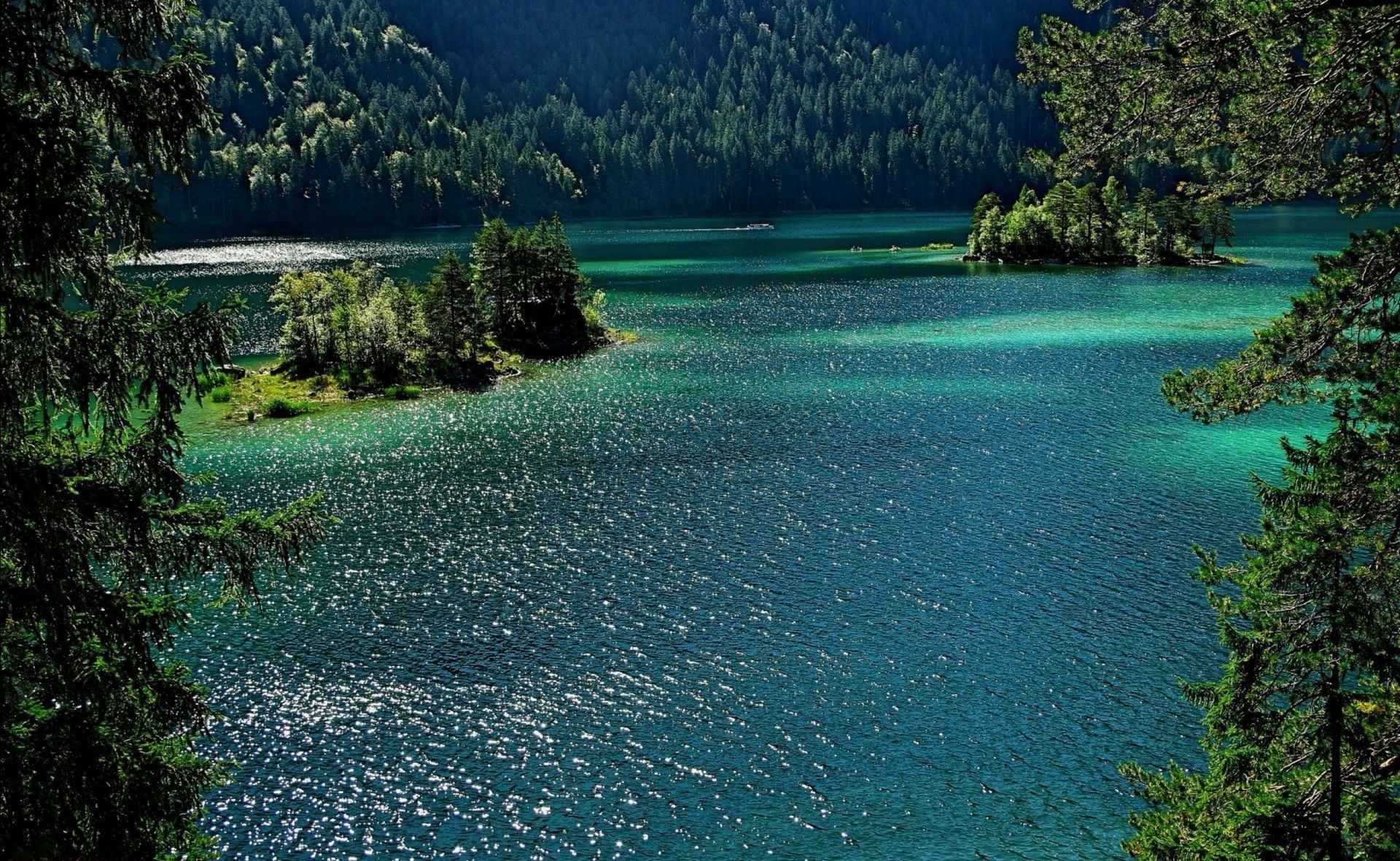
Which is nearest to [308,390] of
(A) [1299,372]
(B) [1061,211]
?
(A) [1299,372]

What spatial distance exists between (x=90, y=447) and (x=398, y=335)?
220ft

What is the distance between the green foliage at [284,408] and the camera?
67250 millimetres

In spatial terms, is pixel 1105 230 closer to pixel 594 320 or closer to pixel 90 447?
pixel 594 320

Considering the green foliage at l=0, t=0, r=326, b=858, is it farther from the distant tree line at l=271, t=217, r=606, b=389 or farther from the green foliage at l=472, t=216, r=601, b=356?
the green foliage at l=472, t=216, r=601, b=356

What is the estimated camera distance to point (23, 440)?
11781 millimetres

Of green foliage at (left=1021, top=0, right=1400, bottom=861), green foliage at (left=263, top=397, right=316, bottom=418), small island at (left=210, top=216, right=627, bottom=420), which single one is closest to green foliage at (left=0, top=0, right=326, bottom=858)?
green foliage at (left=1021, top=0, right=1400, bottom=861)

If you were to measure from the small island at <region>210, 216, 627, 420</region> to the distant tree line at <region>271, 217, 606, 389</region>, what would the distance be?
3.2 inches

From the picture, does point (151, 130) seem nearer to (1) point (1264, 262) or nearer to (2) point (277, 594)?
(2) point (277, 594)

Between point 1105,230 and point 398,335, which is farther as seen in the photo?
point 1105,230

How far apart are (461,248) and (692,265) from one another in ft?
160

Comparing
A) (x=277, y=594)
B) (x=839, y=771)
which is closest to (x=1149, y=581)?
(x=839, y=771)

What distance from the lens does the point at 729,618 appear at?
3591cm

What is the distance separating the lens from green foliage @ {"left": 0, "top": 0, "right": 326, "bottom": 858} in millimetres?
10555

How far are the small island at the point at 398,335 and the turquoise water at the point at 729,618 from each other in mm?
5330
